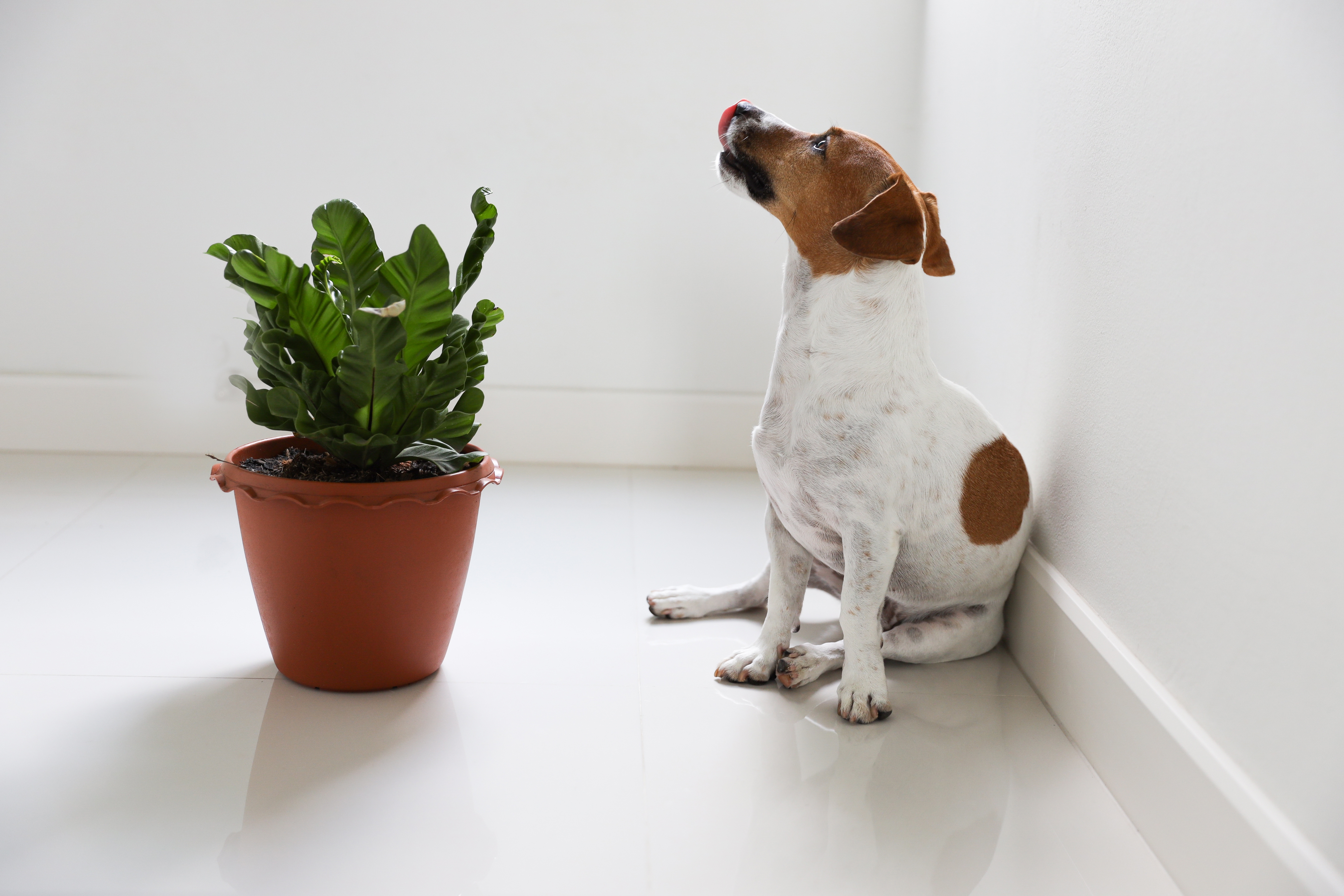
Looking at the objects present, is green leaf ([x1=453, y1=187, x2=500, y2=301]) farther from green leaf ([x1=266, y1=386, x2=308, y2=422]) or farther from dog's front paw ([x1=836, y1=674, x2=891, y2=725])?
dog's front paw ([x1=836, y1=674, x2=891, y2=725])

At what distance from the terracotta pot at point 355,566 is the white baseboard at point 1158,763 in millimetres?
894

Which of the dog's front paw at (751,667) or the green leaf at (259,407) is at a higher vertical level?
the green leaf at (259,407)

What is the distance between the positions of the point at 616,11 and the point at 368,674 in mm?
1858

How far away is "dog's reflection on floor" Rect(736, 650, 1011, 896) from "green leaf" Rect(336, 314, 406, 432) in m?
0.71

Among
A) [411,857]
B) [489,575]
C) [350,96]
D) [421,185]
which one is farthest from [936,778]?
[350,96]

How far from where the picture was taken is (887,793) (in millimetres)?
1271

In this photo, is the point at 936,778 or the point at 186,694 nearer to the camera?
the point at 936,778

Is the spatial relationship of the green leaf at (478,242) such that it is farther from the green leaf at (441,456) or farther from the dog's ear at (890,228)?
the dog's ear at (890,228)

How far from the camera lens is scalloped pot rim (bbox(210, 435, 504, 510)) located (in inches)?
51.9

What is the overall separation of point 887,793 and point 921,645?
1.24 ft

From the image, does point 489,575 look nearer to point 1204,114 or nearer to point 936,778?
point 936,778

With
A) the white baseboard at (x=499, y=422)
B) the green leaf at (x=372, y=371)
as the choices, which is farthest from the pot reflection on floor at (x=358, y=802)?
the white baseboard at (x=499, y=422)

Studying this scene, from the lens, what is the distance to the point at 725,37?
2568 millimetres

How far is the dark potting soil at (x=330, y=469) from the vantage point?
4.59 ft
